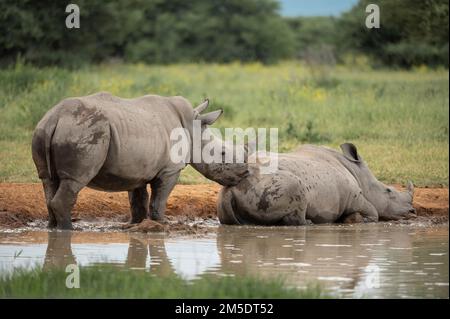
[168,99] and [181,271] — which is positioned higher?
[168,99]

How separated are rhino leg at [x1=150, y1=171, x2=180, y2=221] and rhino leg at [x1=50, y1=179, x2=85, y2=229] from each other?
110cm

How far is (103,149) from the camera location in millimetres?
10367

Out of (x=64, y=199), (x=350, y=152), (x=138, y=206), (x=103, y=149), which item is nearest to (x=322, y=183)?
(x=350, y=152)

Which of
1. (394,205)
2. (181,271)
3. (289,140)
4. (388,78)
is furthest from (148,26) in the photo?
(181,271)

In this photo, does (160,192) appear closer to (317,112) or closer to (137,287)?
(137,287)

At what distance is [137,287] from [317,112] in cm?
1240

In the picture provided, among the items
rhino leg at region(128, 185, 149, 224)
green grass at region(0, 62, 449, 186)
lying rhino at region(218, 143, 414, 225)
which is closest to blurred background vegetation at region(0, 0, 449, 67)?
green grass at region(0, 62, 449, 186)

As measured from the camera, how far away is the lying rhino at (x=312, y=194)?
1141cm

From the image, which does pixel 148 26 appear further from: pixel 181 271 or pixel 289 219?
pixel 181 271

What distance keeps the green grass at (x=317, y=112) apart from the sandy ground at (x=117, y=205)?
2.65ft

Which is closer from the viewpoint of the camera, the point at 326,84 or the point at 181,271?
the point at 181,271
